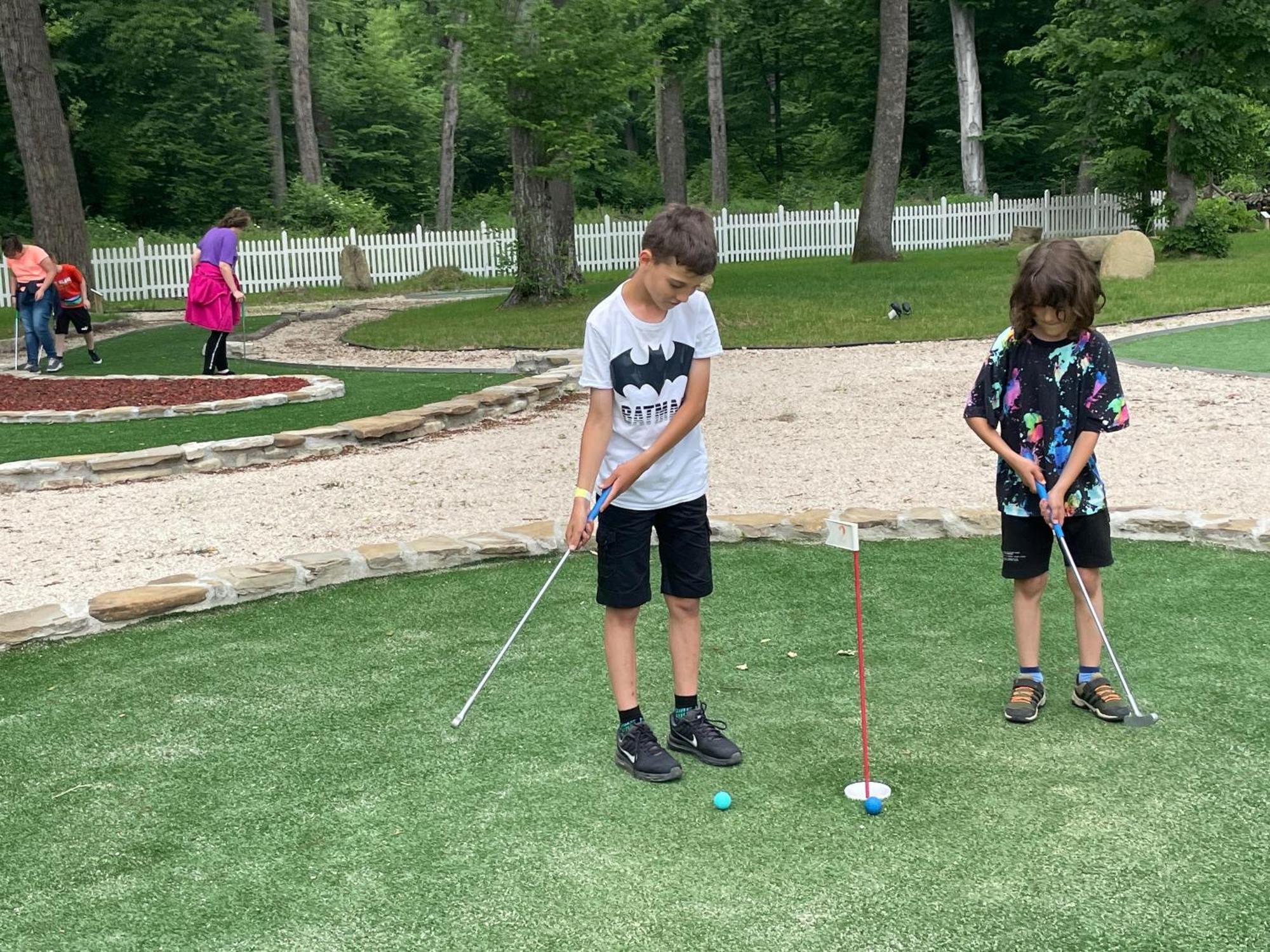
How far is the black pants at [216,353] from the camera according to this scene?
1155cm

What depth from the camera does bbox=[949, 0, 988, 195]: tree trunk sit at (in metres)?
32.1

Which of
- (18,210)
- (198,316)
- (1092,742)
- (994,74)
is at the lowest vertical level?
(1092,742)

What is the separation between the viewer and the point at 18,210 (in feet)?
103

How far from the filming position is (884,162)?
23906 mm

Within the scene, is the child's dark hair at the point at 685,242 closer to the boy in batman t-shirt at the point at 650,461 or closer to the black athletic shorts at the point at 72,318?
the boy in batman t-shirt at the point at 650,461

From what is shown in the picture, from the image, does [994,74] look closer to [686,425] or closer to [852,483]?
[852,483]

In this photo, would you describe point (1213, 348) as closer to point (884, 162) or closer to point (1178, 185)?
point (1178, 185)

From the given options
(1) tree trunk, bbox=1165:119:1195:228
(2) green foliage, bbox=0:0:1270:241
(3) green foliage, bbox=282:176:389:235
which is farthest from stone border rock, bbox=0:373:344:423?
(3) green foliage, bbox=282:176:389:235

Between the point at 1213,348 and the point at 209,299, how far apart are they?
8627mm

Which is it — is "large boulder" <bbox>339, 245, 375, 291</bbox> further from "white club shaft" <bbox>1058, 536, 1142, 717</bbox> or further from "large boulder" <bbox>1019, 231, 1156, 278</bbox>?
"white club shaft" <bbox>1058, 536, 1142, 717</bbox>

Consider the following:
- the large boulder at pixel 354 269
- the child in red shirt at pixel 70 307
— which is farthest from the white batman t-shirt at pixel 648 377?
the large boulder at pixel 354 269

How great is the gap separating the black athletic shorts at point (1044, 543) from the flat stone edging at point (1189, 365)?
22.3 ft

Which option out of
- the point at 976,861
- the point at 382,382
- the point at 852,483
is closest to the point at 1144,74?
the point at 382,382

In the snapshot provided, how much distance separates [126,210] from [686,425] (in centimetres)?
3430
